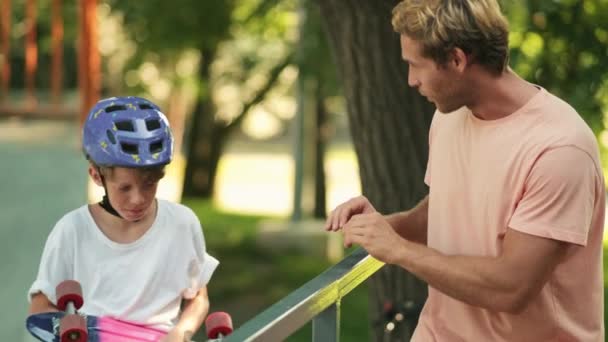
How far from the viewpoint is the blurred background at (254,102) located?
6.01 m

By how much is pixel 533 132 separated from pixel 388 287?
3.16m

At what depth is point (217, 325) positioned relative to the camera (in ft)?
10.2

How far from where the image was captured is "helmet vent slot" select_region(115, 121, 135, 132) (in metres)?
3.34

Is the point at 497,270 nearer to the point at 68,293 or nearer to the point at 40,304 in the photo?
the point at 68,293

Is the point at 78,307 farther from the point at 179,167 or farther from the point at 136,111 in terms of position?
the point at 179,167

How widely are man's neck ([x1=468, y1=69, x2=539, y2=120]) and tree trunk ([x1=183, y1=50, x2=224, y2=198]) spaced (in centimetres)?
Answer: 1116

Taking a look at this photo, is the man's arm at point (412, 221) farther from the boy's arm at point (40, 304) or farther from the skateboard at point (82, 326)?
the boy's arm at point (40, 304)

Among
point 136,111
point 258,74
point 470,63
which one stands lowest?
point 258,74

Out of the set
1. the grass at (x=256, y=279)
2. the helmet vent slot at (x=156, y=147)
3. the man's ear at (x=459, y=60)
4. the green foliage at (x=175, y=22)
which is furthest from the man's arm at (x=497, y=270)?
the green foliage at (x=175, y=22)

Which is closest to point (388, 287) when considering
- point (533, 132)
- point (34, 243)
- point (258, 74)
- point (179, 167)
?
point (34, 243)

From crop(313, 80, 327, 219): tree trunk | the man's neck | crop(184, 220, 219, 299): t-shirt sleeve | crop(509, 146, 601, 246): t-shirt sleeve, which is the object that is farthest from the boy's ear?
crop(313, 80, 327, 219): tree trunk

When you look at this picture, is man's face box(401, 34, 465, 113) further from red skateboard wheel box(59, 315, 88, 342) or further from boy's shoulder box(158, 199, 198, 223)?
red skateboard wheel box(59, 315, 88, 342)

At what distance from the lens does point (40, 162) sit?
28.6 ft

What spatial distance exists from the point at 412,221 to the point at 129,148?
70 centimetres
